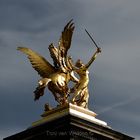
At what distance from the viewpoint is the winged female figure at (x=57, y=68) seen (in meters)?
26.6

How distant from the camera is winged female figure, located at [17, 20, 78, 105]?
87.3ft

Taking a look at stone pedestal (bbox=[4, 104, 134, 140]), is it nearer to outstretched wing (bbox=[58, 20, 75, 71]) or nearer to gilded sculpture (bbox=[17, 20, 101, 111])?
gilded sculpture (bbox=[17, 20, 101, 111])

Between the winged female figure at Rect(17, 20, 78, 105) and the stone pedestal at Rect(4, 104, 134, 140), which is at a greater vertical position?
the winged female figure at Rect(17, 20, 78, 105)

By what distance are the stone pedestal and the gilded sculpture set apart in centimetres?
71

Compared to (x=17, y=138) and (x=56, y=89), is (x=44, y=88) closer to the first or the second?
(x=56, y=89)

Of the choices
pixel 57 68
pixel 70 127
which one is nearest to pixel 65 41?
pixel 57 68

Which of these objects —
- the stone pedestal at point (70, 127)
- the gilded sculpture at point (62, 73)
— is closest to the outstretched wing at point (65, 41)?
the gilded sculpture at point (62, 73)

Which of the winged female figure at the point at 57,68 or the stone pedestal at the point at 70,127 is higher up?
the winged female figure at the point at 57,68

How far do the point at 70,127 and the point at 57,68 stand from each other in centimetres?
375

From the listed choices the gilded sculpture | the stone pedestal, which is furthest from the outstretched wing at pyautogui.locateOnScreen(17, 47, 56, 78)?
the stone pedestal

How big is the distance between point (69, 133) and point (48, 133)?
3.06 ft

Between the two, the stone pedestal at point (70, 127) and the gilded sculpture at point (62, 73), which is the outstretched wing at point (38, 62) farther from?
the stone pedestal at point (70, 127)

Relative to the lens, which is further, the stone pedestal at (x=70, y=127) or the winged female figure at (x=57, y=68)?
the winged female figure at (x=57, y=68)

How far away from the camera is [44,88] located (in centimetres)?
2650
